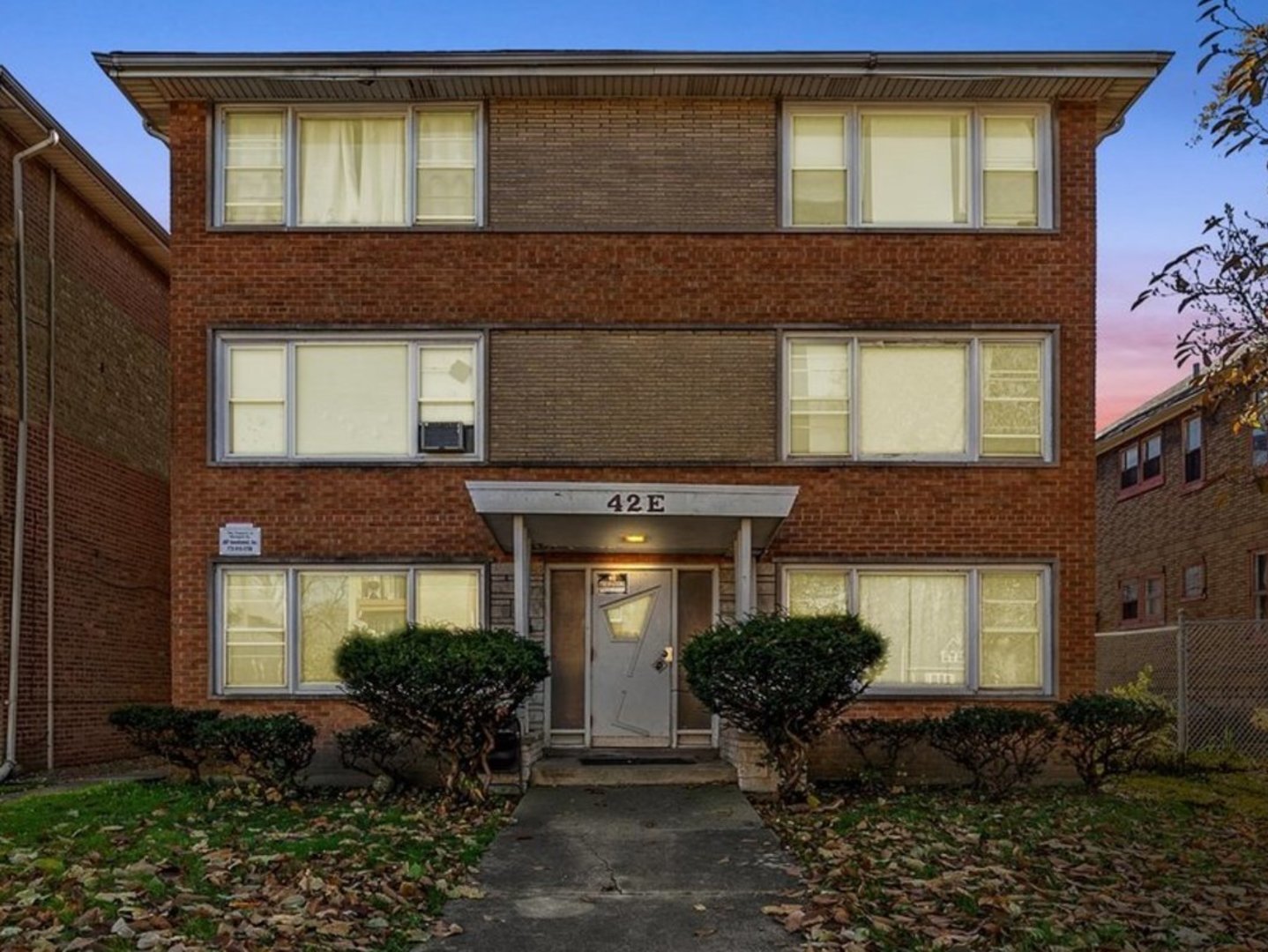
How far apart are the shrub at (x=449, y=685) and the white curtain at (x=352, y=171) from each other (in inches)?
204

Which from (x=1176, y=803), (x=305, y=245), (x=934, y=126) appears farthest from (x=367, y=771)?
(x=934, y=126)

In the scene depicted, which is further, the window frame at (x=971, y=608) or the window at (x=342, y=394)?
the window at (x=342, y=394)

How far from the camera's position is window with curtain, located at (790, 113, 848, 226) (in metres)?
13.9

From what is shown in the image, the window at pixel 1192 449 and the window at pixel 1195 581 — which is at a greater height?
the window at pixel 1192 449

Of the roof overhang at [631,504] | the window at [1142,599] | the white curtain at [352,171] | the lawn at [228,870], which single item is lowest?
the lawn at [228,870]

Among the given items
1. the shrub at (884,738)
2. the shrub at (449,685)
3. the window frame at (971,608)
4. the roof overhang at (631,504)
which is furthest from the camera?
the window frame at (971,608)

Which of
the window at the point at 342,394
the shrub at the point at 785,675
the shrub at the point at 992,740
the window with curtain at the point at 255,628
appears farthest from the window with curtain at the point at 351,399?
the shrub at the point at 992,740

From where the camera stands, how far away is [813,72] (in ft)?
43.8

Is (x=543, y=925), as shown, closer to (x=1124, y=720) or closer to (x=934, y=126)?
(x=1124, y=720)

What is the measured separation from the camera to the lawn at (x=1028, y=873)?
275 inches

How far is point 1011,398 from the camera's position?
13820 millimetres

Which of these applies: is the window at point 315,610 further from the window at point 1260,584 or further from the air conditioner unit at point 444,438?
the window at point 1260,584

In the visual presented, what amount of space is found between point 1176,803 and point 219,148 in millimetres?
12351

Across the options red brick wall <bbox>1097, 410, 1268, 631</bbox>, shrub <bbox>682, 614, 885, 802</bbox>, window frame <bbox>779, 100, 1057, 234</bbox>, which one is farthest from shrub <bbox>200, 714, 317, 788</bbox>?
red brick wall <bbox>1097, 410, 1268, 631</bbox>
